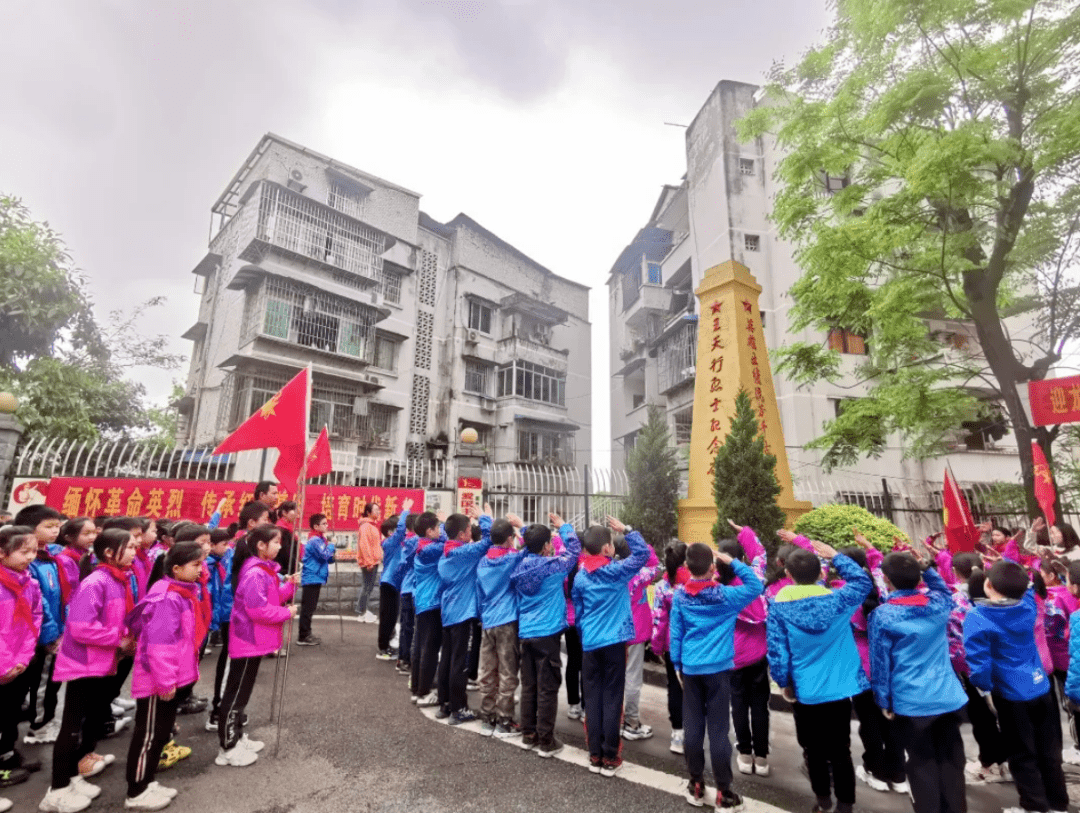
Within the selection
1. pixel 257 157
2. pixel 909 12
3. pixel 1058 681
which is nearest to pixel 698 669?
pixel 1058 681

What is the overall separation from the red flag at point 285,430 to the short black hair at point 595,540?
272 cm

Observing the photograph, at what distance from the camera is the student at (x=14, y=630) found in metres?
3.31

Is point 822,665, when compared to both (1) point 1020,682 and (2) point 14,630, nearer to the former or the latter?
(1) point 1020,682

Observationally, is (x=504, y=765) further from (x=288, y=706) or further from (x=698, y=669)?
(x=288, y=706)

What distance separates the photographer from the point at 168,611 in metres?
3.27

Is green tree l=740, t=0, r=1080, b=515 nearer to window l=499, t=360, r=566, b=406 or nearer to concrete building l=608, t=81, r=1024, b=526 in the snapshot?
concrete building l=608, t=81, r=1024, b=526

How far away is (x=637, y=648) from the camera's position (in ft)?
15.7

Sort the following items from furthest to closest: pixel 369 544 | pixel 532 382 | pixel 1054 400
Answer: pixel 532 382 → pixel 369 544 → pixel 1054 400

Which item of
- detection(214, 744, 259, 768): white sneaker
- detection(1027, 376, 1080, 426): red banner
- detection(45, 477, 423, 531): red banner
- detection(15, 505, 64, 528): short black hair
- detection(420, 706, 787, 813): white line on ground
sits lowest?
detection(420, 706, 787, 813): white line on ground

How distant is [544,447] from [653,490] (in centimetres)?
1431

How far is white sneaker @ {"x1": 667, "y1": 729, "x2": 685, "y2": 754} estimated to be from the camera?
417 cm

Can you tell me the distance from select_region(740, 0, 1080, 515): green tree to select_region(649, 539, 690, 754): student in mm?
6466

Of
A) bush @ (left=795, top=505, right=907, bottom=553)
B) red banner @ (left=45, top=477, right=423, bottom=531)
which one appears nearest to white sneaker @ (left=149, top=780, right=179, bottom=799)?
red banner @ (left=45, top=477, right=423, bottom=531)

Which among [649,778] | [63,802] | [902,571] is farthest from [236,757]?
[902,571]
